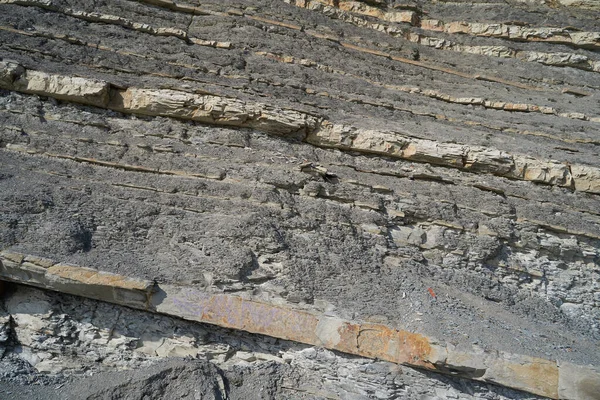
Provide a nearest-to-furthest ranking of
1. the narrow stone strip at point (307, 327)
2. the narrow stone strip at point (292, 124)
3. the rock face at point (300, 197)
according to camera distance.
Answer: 1. the narrow stone strip at point (307, 327)
2. the rock face at point (300, 197)
3. the narrow stone strip at point (292, 124)

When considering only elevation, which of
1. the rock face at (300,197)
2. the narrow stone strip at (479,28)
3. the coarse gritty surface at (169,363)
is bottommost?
the coarse gritty surface at (169,363)

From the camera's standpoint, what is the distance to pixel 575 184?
6.46m

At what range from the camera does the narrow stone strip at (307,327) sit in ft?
14.0

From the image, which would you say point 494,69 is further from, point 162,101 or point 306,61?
point 162,101

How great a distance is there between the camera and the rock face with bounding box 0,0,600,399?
4.41 metres

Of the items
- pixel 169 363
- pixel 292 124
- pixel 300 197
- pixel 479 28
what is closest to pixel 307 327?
pixel 169 363

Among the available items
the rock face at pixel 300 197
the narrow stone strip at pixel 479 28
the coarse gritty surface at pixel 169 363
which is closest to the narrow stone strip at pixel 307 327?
the rock face at pixel 300 197

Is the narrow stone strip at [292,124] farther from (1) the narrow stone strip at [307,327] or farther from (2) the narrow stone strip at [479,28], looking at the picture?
(2) the narrow stone strip at [479,28]

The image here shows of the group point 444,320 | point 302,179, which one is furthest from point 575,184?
point 302,179

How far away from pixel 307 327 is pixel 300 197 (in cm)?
186

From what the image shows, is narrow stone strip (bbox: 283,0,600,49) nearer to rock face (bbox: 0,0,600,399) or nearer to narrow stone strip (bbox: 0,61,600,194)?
rock face (bbox: 0,0,600,399)

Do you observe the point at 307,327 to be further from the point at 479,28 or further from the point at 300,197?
the point at 479,28

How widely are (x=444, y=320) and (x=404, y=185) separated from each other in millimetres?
2143

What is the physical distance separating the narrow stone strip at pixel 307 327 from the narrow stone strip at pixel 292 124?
8.59ft
